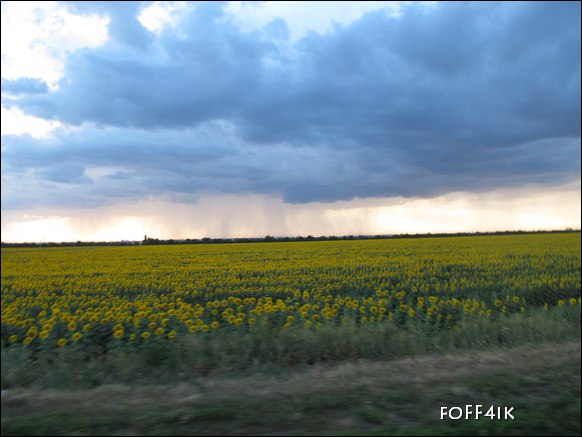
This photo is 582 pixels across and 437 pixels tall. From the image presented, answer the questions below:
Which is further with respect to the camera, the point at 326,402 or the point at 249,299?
the point at 249,299

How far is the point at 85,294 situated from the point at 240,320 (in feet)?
20.9

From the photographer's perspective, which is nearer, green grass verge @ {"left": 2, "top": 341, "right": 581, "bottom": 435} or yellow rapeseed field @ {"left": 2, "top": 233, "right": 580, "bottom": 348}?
green grass verge @ {"left": 2, "top": 341, "right": 581, "bottom": 435}

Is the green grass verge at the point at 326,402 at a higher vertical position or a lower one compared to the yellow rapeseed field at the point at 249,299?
lower

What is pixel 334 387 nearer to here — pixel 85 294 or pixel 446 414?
pixel 446 414

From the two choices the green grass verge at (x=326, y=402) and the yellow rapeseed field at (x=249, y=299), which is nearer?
the green grass verge at (x=326, y=402)

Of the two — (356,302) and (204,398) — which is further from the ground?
(356,302)

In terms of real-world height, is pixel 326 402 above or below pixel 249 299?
below

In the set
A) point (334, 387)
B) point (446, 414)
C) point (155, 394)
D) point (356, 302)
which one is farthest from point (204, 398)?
point (356, 302)

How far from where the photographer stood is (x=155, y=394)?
16.6 ft

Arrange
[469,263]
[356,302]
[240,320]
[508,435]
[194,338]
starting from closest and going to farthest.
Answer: [508,435] < [194,338] < [240,320] < [356,302] < [469,263]

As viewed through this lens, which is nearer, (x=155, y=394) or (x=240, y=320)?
(x=155, y=394)

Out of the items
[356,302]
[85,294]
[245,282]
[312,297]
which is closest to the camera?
[356,302]

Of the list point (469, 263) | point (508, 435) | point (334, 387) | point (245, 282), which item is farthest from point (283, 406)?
point (469, 263)

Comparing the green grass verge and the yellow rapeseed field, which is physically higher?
the yellow rapeseed field
